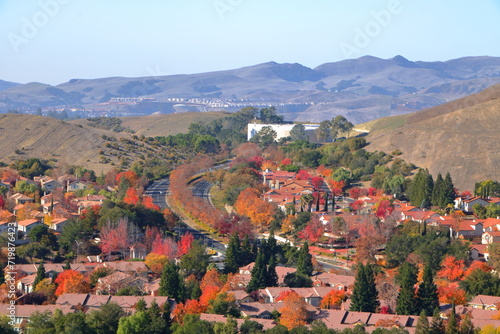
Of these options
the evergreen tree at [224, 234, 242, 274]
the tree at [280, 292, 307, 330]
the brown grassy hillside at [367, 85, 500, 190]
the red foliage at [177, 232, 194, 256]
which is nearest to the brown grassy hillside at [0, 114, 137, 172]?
the brown grassy hillside at [367, 85, 500, 190]

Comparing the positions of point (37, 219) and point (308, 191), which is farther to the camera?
point (308, 191)

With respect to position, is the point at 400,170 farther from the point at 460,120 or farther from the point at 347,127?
the point at 347,127

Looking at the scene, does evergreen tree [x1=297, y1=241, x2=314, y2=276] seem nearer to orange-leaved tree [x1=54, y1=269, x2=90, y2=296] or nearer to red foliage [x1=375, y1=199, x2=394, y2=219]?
orange-leaved tree [x1=54, y1=269, x2=90, y2=296]

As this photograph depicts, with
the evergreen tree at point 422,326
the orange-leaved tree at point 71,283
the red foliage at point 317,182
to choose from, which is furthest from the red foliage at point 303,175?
the evergreen tree at point 422,326

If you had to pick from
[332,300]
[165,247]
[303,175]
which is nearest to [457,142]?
[303,175]

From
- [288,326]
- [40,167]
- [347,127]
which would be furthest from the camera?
[347,127]

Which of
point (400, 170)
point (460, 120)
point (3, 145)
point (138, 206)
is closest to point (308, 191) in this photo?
point (400, 170)
